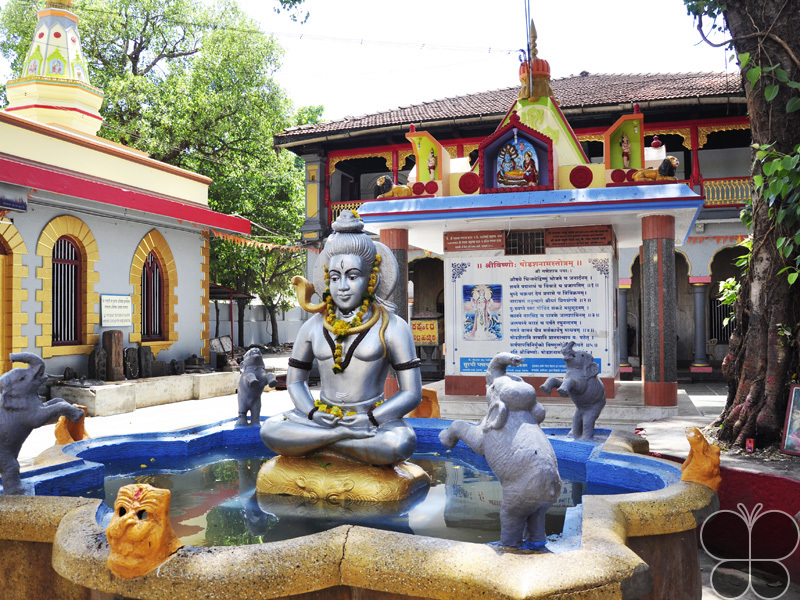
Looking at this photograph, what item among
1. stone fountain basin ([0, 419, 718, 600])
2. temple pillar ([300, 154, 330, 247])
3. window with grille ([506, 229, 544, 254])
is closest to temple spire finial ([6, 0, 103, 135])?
temple pillar ([300, 154, 330, 247])

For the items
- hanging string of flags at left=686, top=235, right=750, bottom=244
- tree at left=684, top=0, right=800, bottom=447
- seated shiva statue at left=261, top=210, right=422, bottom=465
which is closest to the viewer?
seated shiva statue at left=261, top=210, right=422, bottom=465

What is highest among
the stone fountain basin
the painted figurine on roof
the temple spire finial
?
the temple spire finial

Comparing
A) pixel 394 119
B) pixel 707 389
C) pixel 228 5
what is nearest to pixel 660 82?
pixel 394 119

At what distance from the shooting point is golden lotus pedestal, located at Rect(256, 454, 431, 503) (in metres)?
3.89

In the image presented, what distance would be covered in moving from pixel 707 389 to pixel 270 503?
1295 centimetres

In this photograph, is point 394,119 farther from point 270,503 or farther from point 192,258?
point 270,503

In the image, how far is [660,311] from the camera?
8930mm

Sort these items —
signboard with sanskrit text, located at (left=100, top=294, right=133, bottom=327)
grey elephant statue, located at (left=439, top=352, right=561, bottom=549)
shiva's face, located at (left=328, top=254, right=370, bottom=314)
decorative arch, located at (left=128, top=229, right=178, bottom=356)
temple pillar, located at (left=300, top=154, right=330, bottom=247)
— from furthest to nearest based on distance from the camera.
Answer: temple pillar, located at (left=300, top=154, right=330, bottom=247), decorative arch, located at (left=128, top=229, right=178, bottom=356), signboard with sanskrit text, located at (left=100, top=294, right=133, bottom=327), shiva's face, located at (left=328, top=254, right=370, bottom=314), grey elephant statue, located at (left=439, top=352, right=561, bottom=549)

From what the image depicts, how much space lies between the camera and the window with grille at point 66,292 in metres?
11.5

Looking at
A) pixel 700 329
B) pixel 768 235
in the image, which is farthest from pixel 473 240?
pixel 700 329

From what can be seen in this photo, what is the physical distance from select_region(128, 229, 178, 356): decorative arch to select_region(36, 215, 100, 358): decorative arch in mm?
979

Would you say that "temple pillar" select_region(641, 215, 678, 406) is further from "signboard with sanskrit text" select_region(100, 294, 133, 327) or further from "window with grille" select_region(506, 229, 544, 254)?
"signboard with sanskrit text" select_region(100, 294, 133, 327)

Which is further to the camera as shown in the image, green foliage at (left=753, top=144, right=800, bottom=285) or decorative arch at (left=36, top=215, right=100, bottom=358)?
decorative arch at (left=36, top=215, right=100, bottom=358)

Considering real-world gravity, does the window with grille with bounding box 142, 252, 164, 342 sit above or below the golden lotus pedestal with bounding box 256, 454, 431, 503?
above
